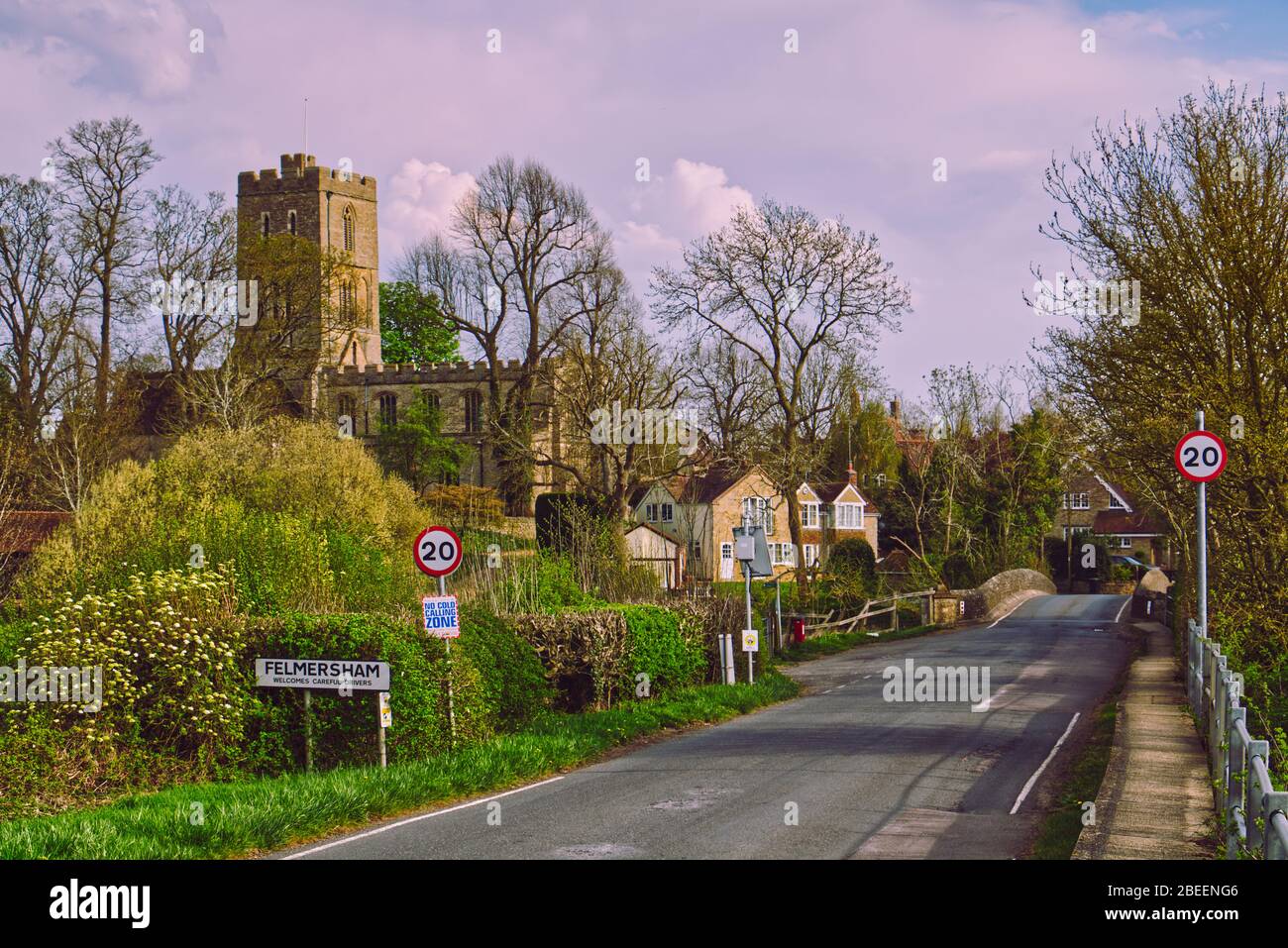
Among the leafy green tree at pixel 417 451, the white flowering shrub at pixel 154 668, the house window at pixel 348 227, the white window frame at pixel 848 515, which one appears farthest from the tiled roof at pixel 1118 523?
the white flowering shrub at pixel 154 668

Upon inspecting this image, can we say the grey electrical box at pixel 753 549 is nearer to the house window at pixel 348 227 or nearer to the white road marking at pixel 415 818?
the white road marking at pixel 415 818

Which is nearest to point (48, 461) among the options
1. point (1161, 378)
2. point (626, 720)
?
point (626, 720)

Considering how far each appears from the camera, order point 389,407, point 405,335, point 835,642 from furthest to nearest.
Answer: point 405,335
point 389,407
point 835,642

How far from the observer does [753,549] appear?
26.1m

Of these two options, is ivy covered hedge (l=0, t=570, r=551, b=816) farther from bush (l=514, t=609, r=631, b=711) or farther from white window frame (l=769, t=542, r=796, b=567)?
white window frame (l=769, t=542, r=796, b=567)

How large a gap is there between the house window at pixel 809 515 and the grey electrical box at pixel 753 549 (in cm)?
5395

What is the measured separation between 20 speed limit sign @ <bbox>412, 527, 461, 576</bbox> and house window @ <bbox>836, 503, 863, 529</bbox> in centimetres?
6671

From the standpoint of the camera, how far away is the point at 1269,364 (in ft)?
60.4

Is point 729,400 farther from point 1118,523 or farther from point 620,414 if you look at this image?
point 1118,523

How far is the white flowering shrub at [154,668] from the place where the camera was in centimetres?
1606

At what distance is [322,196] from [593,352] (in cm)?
4658

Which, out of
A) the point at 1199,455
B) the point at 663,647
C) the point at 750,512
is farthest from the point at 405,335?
the point at 1199,455

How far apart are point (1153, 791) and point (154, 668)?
11406 mm
